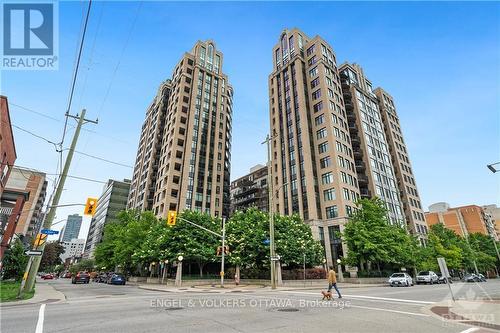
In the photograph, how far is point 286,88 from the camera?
227ft

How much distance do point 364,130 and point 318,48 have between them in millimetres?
22059

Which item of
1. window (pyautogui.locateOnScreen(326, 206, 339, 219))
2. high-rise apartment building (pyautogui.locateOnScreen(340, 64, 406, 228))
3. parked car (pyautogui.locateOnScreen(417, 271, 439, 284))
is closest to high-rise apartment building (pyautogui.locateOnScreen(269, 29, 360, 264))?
window (pyautogui.locateOnScreen(326, 206, 339, 219))

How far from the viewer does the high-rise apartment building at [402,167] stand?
2734 inches

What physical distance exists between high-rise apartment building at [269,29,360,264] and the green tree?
39.6m

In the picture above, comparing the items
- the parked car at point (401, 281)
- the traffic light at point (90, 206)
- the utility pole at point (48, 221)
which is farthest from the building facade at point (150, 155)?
the parked car at point (401, 281)

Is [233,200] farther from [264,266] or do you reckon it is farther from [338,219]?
[264,266]

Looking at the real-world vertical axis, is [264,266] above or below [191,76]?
below

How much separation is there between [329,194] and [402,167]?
34622 millimetres

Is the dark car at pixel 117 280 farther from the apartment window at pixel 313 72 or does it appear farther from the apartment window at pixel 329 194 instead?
the apartment window at pixel 313 72

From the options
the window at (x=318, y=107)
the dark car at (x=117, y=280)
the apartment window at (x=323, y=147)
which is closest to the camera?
the dark car at (x=117, y=280)

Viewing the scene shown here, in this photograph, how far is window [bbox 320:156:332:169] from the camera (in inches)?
2201

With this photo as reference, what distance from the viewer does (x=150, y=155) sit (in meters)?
83.9

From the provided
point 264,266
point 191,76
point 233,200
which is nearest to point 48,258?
point 233,200

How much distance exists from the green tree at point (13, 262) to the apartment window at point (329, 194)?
1902 inches
